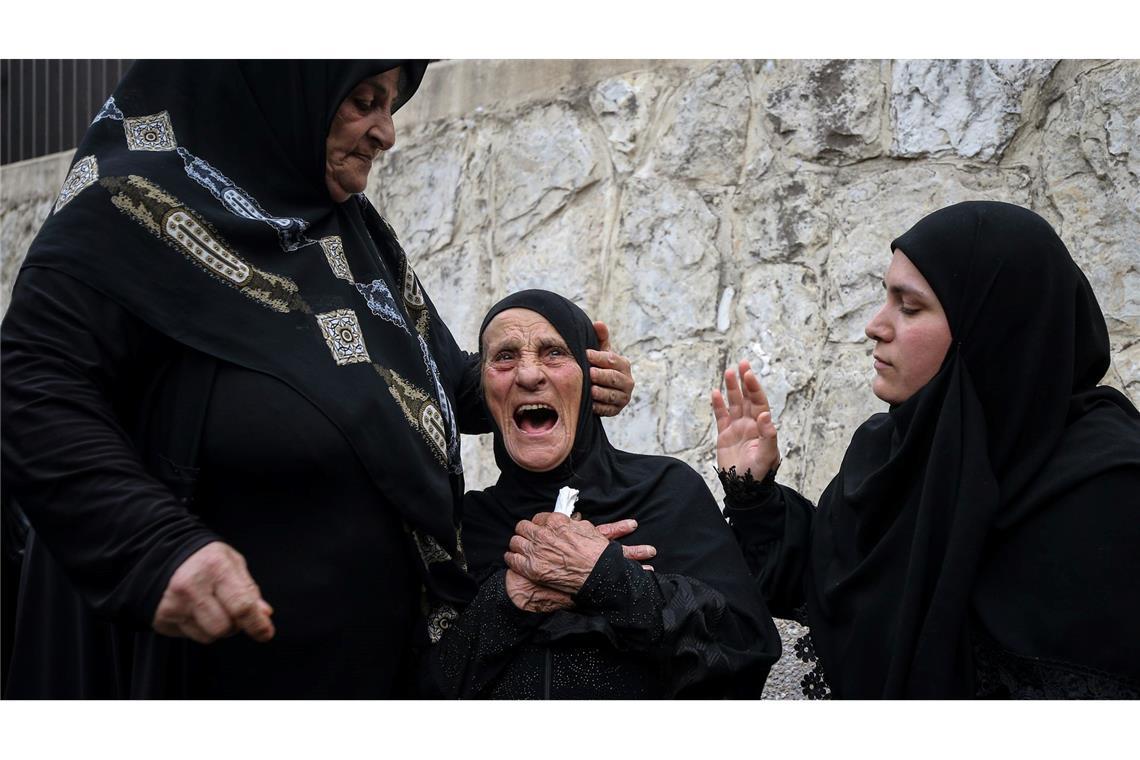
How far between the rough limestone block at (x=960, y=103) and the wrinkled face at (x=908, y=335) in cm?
171

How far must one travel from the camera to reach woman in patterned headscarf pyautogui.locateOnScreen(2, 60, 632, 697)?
2.36 metres

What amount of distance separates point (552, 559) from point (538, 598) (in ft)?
0.30

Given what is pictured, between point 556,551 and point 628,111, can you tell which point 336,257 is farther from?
point 628,111

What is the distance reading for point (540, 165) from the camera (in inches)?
210

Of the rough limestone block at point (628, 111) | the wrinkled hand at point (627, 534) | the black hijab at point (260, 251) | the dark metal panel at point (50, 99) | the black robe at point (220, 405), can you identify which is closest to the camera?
the black robe at point (220, 405)

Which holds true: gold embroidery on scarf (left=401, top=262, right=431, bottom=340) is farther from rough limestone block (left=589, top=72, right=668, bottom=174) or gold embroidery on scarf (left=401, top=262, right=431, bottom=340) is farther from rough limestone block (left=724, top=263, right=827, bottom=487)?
rough limestone block (left=589, top=72, right=668, bottom=174)

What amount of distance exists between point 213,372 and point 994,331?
5.38ft

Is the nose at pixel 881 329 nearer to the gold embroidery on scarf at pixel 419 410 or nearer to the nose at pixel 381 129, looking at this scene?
the gold embroidery on scarf at pixel 419 410

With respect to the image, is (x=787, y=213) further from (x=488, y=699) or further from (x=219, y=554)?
(x=219, y=554)

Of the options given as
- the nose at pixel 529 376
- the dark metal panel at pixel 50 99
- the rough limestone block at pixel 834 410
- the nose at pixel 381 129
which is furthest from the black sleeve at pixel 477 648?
the dark metal panel at pixel 50 99

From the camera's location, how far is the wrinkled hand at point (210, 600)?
227cm

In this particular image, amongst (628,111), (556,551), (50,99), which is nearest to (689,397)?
(628,111)

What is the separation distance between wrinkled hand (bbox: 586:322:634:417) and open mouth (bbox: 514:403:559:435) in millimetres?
120

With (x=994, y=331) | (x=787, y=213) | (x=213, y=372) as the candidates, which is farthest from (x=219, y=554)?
(x=787, y=213)
